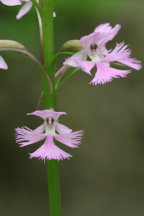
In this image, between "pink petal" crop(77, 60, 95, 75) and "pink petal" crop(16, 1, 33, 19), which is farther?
"pink petal" crop(16, 1, 33, 19)

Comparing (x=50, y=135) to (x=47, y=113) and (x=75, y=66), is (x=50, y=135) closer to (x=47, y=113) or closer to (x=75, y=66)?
(x=47, y=113)

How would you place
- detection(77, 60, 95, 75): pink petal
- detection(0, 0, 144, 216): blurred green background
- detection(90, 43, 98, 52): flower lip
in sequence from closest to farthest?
detection(77, 60, 95, 75): pink petal → detection(90, 43, 98, 52): flower lip → detection(0, 0, 144, 216): blurred green background

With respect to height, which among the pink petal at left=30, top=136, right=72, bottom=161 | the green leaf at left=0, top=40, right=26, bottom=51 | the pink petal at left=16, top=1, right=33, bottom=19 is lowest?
the pink petal at left=30, top=136, right=72, bottom=161

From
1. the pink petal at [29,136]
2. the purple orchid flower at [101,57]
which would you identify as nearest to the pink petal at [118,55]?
the purple orchid flower at [101,57]

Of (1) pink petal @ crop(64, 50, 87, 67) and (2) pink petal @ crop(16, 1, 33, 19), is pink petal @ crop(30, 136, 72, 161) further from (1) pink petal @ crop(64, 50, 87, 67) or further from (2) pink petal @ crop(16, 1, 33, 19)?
(2) pink petal @ crop(16, 1, 33, 19)

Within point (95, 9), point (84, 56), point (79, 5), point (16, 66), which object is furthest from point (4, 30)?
point (84, 56)

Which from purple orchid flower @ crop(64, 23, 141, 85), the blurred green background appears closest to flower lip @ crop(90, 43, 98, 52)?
purple orchid flower @ crop(64, 23, 141, 85)
